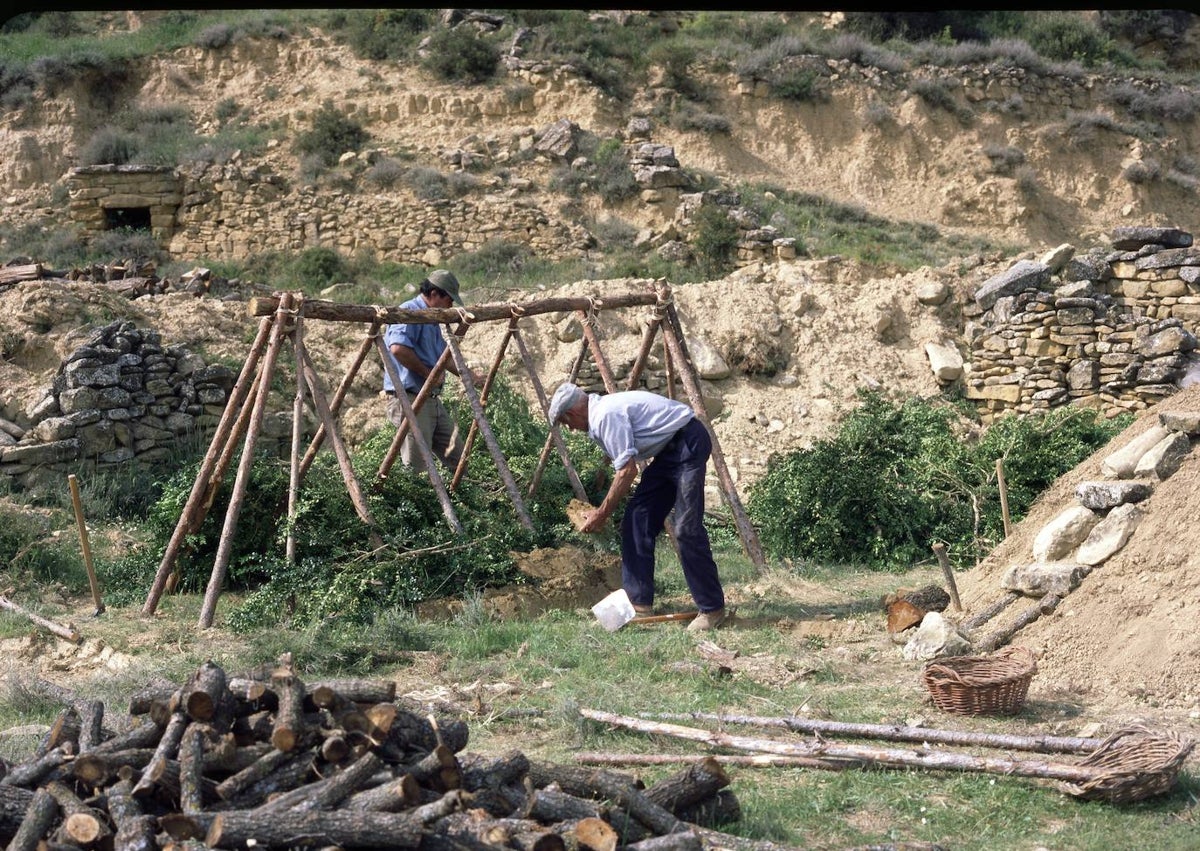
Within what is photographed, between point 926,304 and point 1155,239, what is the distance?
8.63 feet

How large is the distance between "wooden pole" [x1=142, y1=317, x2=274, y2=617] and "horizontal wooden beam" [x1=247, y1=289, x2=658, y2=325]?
262 millimetres

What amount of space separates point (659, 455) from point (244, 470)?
2.51 metres

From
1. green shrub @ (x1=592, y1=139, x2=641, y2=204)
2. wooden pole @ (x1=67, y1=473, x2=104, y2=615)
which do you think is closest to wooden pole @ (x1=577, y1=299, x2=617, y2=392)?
wooden pole @ (x1=67, y1=473, x2=104, y2=615)

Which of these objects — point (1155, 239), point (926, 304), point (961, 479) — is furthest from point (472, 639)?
point (1155, 239)

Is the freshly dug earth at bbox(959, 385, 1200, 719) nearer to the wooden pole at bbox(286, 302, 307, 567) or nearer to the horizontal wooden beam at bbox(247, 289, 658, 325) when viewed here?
the horizontal wooden beam at bbox(247, 289, 658, 325)

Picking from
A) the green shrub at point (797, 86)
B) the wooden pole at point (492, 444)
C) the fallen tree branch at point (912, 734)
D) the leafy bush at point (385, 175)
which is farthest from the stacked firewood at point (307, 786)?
the green shrub at point (797, 86)

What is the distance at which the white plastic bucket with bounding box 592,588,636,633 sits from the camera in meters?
7.01

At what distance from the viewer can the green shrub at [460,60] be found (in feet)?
77.9

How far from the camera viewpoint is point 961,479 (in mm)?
9844

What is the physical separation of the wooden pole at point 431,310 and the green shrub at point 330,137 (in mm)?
14229

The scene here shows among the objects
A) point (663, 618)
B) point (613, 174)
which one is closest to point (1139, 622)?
point (663, 618)

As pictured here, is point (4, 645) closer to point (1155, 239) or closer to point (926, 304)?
point (926, 304)

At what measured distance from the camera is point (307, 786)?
3.78 metres

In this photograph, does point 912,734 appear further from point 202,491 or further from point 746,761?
point 202,491
